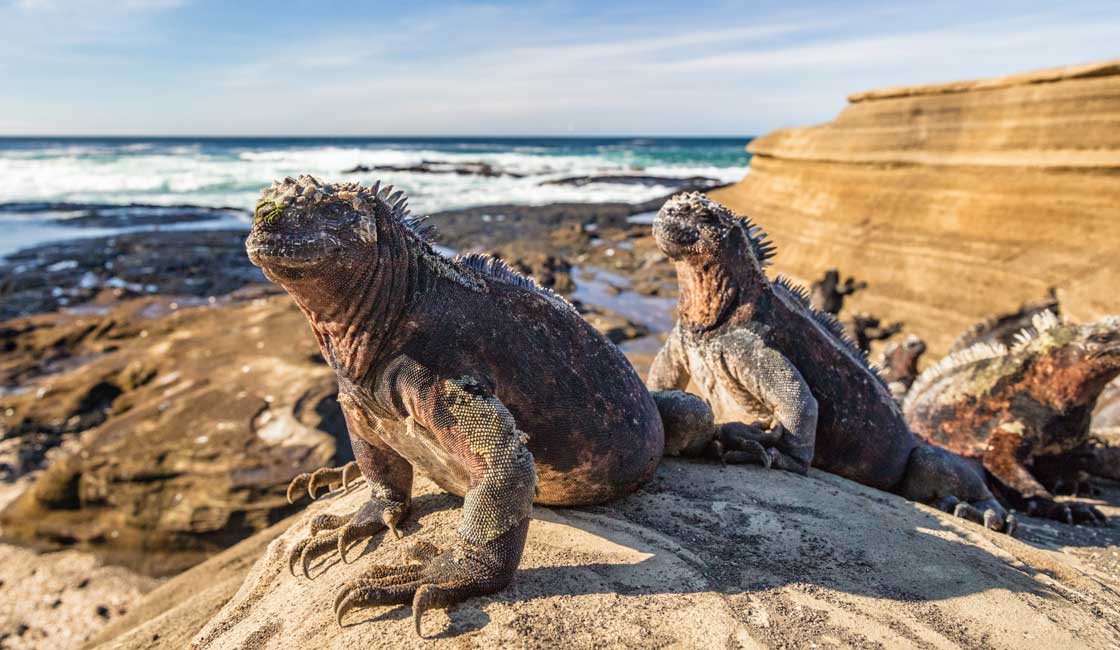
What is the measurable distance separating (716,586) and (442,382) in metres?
1.17

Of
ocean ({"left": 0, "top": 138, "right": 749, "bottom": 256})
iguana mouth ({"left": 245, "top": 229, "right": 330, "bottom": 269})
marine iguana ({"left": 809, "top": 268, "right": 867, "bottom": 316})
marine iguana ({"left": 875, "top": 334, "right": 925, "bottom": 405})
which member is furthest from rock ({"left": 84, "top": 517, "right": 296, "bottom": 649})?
ocean ({"left": 0, "top": 138, "right": 749, "bottom": 256})

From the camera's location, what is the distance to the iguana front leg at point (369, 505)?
8.88 ft

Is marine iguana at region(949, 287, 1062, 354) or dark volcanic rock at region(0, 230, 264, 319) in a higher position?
marine iguana at region(949, 287, 1062, 354)

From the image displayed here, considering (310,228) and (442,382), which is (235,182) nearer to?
(310,228)

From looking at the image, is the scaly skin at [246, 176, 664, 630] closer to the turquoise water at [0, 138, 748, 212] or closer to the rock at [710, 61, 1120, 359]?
the rock at [710, 61, 1120, 359]

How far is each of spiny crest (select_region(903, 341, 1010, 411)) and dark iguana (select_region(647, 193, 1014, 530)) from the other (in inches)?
47.5

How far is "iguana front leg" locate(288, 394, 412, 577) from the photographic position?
107 inches

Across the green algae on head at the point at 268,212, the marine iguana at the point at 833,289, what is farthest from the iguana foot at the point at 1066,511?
the marine iguana at the point at 833,289

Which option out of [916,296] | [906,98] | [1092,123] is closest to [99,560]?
[916,296]

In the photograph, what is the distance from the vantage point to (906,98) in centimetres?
1259

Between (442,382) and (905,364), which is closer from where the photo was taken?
(442,382)

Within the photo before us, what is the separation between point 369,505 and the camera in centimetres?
286

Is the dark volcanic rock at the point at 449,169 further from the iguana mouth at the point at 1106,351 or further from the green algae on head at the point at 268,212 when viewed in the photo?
the green algae on head at the point at 268,212

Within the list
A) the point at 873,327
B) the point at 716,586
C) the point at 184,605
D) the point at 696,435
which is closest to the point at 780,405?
the point at 696,435
